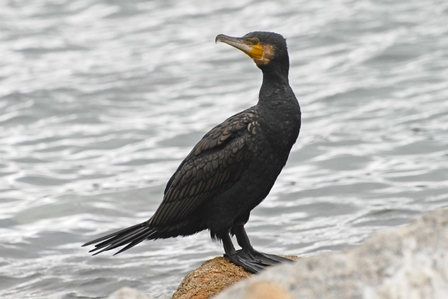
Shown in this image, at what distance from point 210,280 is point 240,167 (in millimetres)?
744

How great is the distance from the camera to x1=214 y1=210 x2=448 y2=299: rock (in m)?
2.74

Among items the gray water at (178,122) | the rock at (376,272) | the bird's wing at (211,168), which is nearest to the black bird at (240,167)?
the bird's wing at (211,168)

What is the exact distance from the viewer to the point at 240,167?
5.22 meters

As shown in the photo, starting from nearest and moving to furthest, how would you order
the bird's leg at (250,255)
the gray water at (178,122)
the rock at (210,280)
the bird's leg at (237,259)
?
1. the rock at (210,280)
2. the bird's leg at (237,259)
3. the bird's leg at (250,255)
4. the gray water at (178,122)

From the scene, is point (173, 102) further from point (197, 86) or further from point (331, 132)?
point (331, 132)

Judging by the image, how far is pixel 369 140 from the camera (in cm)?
1102

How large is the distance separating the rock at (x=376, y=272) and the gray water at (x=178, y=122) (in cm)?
430

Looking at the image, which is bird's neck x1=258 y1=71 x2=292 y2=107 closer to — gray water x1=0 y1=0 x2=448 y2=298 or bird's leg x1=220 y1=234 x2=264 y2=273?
bird's leg x1=220 y1=234 x2=264 y2=273

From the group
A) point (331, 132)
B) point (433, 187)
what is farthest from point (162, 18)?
point (433, 187)

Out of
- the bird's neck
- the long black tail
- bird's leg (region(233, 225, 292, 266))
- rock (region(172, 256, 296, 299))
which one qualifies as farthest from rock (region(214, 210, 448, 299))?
the long black tail

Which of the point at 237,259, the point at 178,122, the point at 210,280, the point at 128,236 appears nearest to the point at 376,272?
the point at 210,280

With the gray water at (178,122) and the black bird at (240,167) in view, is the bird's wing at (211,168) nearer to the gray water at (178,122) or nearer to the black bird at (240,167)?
the black bird at (240,167)

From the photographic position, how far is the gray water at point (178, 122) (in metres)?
8.41

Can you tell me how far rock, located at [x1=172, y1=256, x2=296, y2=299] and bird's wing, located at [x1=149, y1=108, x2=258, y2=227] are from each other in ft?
1.45
